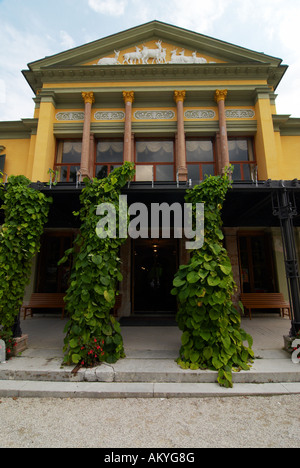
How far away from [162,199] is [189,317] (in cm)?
296

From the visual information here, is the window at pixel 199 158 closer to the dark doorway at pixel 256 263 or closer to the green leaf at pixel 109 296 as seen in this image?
the dark doorway at pixel 256 263

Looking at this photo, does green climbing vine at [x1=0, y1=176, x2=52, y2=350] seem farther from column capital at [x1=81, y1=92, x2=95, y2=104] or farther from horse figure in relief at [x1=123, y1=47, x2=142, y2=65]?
horse figure in relief at [x1=123, y1=47, x2=142, y2=65]

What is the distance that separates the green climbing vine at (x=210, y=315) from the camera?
13.2 feet

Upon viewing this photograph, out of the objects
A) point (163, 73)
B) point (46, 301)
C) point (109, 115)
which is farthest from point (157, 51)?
point (46, 301)

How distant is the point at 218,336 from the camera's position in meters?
4.08

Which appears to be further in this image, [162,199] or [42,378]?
[162,199]

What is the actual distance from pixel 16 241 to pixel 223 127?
9559 mm

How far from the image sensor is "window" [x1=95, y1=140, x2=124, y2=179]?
1077 cm

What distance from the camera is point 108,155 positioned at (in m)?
11.0

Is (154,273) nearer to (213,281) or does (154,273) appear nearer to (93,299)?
(93,299)

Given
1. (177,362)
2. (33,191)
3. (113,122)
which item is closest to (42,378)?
(177,362)
